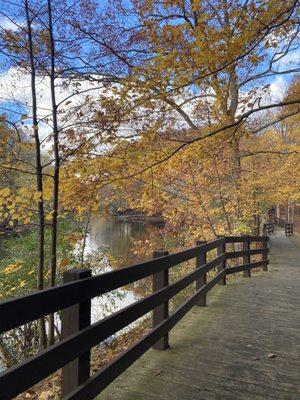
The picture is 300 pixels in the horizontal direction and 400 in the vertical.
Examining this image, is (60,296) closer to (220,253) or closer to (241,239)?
(220,253)

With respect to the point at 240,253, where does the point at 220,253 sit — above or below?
above

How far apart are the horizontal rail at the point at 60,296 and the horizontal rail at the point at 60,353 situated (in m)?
0.26

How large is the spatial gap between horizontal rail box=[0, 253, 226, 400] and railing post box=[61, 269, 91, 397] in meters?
0.08

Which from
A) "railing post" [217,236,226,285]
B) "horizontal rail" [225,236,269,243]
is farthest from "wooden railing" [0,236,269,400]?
"horizontal rail" [225,236,269,243]

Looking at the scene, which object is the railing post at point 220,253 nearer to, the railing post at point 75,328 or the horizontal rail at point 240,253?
the horizontal rail at point 240,253

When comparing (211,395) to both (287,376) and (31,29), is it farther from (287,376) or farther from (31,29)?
(31,29)

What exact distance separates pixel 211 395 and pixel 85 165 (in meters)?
4.49

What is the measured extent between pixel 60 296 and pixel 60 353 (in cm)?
40

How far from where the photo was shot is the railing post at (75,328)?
3203 mm

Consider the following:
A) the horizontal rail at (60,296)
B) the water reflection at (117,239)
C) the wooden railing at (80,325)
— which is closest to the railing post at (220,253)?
Answer: the water reflection at (117,239)

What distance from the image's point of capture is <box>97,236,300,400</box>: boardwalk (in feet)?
13.3

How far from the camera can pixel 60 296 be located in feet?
9.57

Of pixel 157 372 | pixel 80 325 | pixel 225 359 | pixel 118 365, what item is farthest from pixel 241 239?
pixel 80 325

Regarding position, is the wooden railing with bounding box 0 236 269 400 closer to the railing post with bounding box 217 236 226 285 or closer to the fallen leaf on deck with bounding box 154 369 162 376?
the fallen leaf on deck with bounding box 154 369 162 376
